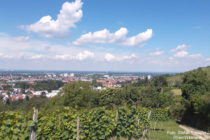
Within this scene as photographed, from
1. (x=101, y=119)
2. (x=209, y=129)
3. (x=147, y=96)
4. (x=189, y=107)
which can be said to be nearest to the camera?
(x=101, y=119)

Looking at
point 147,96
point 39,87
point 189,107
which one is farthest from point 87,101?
point 39,87

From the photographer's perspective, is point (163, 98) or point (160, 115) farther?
point (163, 98)

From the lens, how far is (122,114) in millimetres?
10859

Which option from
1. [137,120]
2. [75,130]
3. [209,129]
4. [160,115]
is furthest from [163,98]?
[75,130]

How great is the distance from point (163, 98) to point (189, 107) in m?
16.6

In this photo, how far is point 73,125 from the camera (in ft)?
25.9

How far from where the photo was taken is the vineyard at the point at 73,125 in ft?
19.0

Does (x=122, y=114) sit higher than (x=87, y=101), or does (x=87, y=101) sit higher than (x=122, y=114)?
(x=122, y=114)

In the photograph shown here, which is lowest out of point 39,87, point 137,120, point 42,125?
point 39,87

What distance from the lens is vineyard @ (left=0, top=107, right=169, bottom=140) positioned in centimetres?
579

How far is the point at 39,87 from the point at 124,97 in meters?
101

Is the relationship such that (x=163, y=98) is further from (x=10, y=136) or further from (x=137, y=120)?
(x=10, y=136)

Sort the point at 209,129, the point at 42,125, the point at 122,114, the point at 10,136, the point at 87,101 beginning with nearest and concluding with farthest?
the point at 10,136, the point at 42,125, the point at 122,114, the point at 209,129, the point at 87,101

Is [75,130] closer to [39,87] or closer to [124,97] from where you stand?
[124,97]
